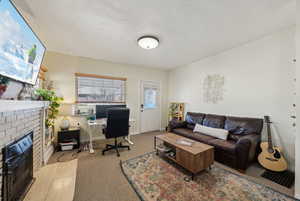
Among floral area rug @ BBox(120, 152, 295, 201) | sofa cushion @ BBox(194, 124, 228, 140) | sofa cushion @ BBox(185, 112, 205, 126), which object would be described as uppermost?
sofa cushion @ BBox(185, 112, 205, 126)

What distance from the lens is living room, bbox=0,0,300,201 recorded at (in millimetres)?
1498

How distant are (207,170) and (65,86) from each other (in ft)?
13.0

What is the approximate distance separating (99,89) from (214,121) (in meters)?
3.49

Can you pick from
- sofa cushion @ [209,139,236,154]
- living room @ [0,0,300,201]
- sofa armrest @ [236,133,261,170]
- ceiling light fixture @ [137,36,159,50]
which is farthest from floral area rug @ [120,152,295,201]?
ceiling light fixture @ [137,36,159,50]

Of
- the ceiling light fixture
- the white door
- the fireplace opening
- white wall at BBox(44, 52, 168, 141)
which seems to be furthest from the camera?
the white door

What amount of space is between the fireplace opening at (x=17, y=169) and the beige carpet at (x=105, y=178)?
0.63 metres

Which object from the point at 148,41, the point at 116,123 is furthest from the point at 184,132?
the point at 148,41

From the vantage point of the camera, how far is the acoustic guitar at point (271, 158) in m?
1.96

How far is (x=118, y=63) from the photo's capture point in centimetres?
393

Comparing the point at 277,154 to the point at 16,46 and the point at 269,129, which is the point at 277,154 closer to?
the point at 269,129

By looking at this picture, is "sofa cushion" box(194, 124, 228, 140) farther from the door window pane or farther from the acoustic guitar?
the door window pane

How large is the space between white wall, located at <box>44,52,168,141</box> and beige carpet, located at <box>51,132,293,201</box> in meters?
1.47

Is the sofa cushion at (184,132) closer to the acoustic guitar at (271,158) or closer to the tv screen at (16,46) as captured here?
the acoustic guitar at (271,158)

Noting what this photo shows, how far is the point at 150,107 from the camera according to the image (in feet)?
15.3
